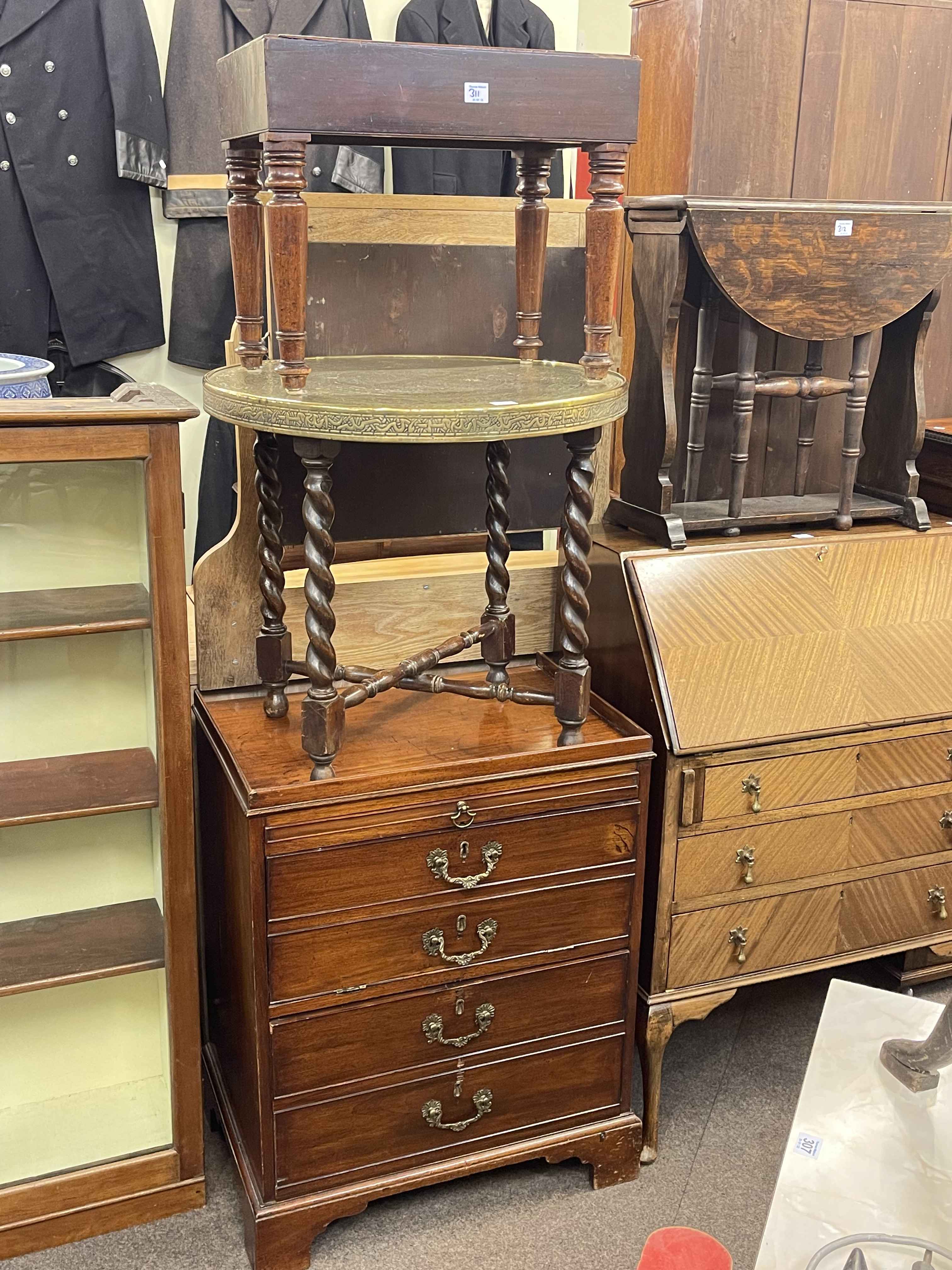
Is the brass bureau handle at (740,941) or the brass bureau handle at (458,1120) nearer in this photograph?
the brass bureau handle at (458,1120)

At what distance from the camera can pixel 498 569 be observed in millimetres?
2213

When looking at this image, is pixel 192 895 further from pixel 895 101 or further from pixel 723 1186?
pixel 895 101

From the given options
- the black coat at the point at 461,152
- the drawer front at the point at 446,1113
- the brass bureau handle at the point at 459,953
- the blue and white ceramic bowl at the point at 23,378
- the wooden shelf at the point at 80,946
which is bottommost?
A: the drawer front at the point at 446,1113

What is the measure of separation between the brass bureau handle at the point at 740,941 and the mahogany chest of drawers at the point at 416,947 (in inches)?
8.5

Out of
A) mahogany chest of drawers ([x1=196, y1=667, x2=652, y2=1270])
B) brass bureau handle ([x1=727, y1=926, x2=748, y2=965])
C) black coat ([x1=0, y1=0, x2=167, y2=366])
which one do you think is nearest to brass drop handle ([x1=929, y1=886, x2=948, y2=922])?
brass bureau handle ([x1=727, y1=926, x2=748, y2=965])

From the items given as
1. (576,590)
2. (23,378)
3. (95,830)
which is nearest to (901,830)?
(576,590)

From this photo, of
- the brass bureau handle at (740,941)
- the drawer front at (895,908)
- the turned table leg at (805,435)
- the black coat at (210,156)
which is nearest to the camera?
the brass bureau handle at (740,941)

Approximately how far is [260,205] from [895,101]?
135cm

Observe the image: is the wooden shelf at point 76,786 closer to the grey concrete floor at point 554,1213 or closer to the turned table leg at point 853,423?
the grey concrete floor at point 554,1213

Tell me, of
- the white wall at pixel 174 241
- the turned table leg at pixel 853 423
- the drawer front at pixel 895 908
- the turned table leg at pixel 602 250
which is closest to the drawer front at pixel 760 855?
the drawer front at pixel 895 908

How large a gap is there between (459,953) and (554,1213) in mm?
538

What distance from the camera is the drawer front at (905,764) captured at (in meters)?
2.29

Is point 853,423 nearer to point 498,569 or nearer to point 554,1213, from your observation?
point 498,569

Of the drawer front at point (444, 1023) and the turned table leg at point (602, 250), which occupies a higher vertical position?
the turned table leg at point (602, 250)
